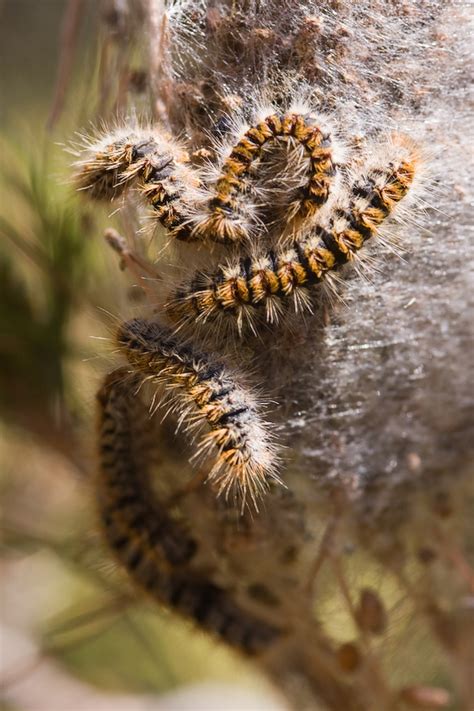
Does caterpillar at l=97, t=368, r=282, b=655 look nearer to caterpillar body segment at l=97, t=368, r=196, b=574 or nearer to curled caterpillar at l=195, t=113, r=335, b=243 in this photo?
caterpillar body segment at l=97, t=368, r=196, b=574

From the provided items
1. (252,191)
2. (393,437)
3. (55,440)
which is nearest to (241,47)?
(252,191)

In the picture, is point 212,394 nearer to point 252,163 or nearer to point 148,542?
point 252,163

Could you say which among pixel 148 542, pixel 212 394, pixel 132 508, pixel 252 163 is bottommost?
pixel 148 542

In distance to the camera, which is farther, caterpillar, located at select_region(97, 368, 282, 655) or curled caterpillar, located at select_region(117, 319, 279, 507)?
caterpillar, located at select_region(97, 368, 282, 655)

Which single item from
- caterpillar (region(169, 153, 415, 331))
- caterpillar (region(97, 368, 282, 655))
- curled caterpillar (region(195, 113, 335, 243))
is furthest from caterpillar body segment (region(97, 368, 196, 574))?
curled caterpillar (region(195, 113, 335, 243))

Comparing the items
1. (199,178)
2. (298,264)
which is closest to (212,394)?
(298,264)

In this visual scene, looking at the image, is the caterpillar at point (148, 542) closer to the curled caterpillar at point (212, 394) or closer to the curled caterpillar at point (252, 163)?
the curled caterpillar at point (212, 394)
